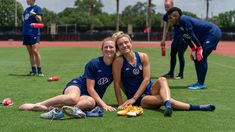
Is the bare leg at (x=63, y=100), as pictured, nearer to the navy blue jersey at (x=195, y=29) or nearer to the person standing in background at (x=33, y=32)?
the navy blue jersey at (x=195, y=29)

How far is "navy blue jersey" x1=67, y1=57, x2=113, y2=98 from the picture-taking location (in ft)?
21.5

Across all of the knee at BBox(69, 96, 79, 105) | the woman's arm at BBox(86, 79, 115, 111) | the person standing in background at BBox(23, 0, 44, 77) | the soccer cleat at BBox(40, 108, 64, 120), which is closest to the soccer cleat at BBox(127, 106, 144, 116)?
the woman's arm at BBox(86, 79, 115, 111)

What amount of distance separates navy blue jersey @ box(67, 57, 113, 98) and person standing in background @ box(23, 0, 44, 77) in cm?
542

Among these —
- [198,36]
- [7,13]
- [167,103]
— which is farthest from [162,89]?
[7,13]

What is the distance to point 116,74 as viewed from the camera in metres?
6.58

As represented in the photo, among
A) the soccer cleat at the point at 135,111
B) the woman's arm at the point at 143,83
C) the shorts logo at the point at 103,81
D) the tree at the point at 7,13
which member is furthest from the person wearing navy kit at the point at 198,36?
the tree at the point at 7,13

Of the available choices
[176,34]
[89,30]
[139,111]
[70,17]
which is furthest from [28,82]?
[70,17]

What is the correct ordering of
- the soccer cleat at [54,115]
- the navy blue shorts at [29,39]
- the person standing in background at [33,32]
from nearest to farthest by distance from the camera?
the soccer cleat at [54,115] → the person standing in background at [33,32] → the navy blue shorts at [29,39]

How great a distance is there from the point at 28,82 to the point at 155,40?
47285 mm

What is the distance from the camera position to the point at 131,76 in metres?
6.75

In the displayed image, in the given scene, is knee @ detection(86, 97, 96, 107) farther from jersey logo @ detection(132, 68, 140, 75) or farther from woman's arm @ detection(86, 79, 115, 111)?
jersey logo @ detection(132, 68, 140, 75)

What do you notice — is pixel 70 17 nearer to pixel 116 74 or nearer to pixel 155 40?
pixel 155 40

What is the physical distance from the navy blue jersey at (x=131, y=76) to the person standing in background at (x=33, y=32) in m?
5.49

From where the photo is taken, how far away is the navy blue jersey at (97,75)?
6539mm
